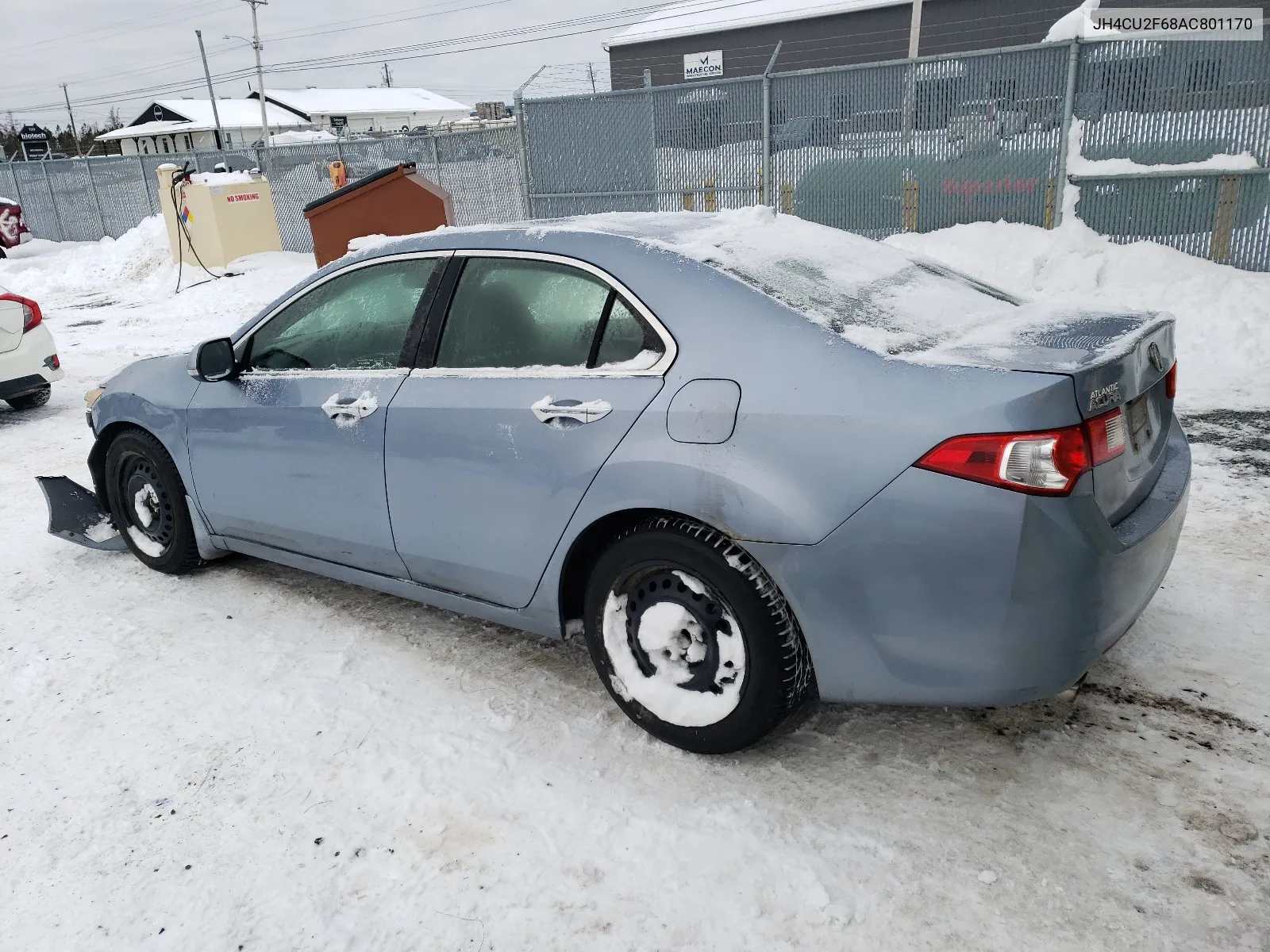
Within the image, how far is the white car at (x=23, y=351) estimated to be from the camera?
778 centimetres

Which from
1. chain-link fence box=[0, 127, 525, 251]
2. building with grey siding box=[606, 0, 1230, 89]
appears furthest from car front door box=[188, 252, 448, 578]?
building with grey siding box=[606, 0, 1230, 89]

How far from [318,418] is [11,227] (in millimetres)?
25064

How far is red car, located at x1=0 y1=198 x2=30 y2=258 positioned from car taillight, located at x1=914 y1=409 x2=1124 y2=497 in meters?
26.7

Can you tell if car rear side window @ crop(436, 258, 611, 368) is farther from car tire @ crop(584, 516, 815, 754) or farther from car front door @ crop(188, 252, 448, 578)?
car tire @ crop(584, 516, 815, 754)

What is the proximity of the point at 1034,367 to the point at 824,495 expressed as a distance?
23.7 inches

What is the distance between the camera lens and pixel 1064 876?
2291mm

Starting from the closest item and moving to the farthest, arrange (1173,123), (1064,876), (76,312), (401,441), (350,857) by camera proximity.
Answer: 1. (1064,876)
2. (350,857)
3. (401,441)
4. (1173,123)
5. (76,312)

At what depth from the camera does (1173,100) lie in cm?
944

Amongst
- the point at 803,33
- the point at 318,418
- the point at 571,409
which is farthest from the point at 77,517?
the point at 803,33

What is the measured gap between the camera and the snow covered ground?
88.4 inches

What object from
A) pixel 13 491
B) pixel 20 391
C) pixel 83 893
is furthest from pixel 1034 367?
pixel 20 391

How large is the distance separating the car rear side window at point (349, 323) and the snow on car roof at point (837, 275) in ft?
1.93

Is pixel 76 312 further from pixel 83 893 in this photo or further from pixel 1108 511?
pixel 1108 511

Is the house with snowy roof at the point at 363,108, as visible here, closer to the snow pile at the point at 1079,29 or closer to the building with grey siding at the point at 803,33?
the building with grey siding at the point at 803,33
